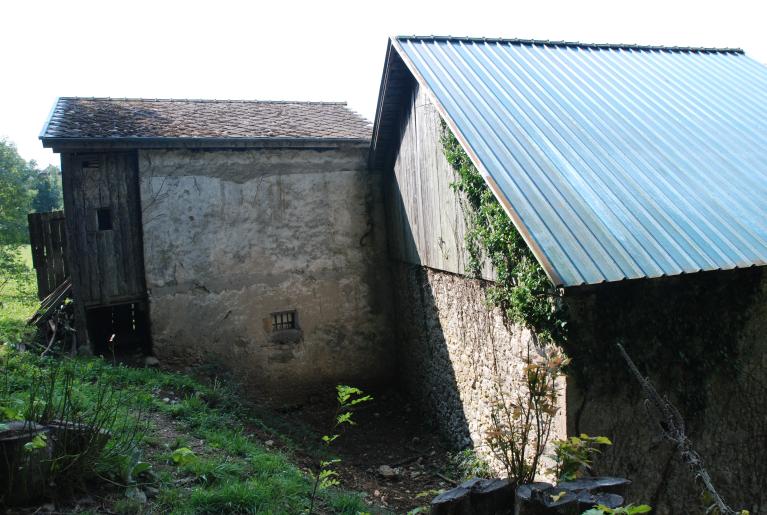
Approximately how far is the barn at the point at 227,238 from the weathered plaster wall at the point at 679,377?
5.64m

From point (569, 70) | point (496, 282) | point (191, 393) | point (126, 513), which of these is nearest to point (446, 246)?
point (496, 282)

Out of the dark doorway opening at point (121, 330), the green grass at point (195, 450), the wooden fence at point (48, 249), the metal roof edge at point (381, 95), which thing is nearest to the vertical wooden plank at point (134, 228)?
the dark doorway opening at point (121, 330)

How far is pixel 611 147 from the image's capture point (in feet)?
23.2

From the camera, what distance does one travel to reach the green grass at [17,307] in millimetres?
8586

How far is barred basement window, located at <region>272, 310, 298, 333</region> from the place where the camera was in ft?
33.7

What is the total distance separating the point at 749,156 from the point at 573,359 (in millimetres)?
4160

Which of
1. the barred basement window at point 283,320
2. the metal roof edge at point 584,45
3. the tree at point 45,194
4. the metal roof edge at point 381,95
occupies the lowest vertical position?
the barred basement window at point 283,320

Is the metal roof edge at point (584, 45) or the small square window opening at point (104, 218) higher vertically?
the metal roof edge at point (584, 45)

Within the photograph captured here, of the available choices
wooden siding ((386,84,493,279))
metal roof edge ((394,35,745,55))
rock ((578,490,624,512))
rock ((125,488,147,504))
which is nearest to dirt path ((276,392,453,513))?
wooden siding ((386,84,493,279))

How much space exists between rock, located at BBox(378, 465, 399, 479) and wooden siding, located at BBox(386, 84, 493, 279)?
298 centimetres

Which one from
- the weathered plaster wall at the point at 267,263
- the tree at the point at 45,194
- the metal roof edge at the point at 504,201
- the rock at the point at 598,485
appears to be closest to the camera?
the rock at the point at 598,485

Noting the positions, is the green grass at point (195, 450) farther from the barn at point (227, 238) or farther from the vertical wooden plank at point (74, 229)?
the barn at point (227, 238)

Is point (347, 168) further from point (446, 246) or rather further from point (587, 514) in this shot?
point (587, 514)

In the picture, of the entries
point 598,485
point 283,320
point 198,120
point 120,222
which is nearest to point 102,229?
point 120,222
